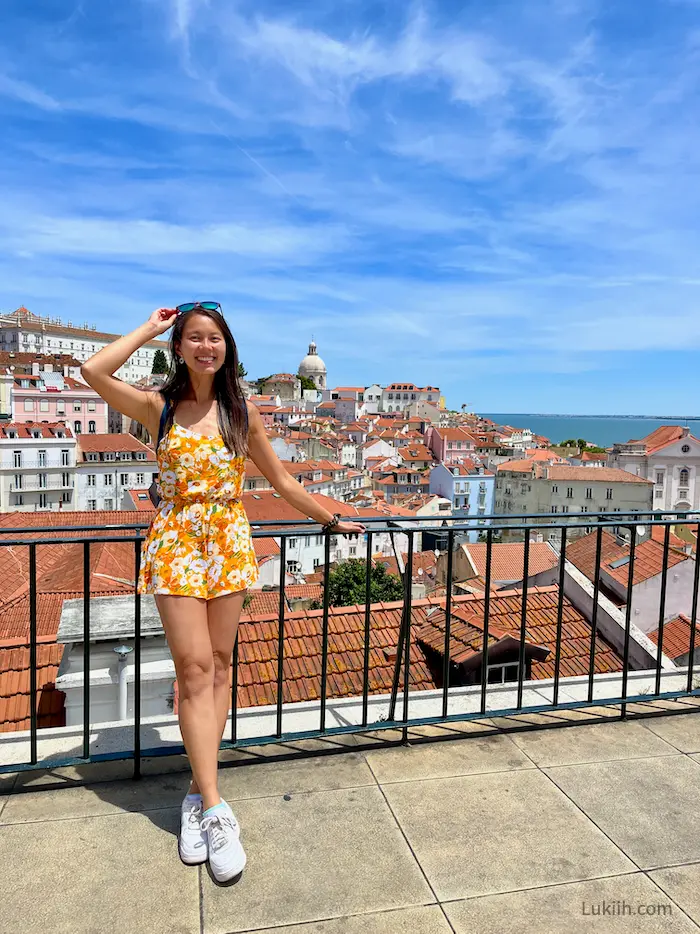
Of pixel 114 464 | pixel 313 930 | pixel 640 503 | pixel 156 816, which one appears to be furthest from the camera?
pixel 640 503

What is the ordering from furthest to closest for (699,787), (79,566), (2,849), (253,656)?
(79,566)
(253,656)
(699,787)
(2,849)

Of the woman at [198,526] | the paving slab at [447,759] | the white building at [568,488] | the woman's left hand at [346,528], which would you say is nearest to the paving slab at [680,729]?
the paving slab at [447,759]

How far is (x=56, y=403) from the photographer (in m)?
67.4

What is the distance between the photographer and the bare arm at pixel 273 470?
257 cm

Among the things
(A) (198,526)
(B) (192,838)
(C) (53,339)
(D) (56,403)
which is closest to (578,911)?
(B) (192,838)

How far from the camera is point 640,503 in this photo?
63.4 meters

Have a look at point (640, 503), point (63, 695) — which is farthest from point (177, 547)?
point (640, 503)

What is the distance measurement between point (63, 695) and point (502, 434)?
131326mm

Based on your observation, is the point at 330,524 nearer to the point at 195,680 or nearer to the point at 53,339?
the point at 195,680

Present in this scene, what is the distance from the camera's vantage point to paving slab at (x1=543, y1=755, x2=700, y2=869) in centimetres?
247

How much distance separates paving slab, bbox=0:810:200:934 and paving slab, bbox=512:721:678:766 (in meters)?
1.70

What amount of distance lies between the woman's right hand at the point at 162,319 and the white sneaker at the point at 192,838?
179cm

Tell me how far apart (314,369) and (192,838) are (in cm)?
15524

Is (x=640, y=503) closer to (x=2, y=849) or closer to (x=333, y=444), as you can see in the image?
(x=333, y=444)
